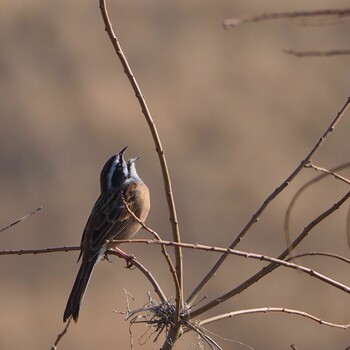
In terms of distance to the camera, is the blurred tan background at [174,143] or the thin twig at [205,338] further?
the blurred tan background at [174,143]

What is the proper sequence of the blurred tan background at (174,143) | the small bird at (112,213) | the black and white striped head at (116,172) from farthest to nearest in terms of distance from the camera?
the blurred tan background at (174,143) < the black and white striped head at (116,172) < the small bird at (112,213)

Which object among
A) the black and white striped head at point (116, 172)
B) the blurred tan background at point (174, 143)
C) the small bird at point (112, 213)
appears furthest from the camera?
the blurred tan background at point (174, 143)

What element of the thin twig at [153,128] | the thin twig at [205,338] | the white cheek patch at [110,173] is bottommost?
the white cheek patch at [110,173]

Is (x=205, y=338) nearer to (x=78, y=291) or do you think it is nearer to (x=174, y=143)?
(x=78, y=291)

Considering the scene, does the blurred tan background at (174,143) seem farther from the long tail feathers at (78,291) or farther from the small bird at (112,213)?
the long tail feathers at (78,291)

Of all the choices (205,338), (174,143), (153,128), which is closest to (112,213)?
(153,128)

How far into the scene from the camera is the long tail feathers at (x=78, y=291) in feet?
20.7

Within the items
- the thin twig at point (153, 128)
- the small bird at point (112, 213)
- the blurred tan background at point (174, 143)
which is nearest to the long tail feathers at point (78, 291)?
the small bird at point (112, 213)

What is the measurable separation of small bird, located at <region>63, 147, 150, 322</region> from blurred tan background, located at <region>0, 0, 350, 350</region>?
8383 mm

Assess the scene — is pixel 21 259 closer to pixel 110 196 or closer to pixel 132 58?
pixel 132 58

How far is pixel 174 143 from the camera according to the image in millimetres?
22234

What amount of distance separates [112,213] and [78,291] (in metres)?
1.11

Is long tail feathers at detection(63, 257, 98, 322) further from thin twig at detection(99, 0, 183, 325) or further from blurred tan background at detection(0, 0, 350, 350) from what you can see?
blurred tan background at detection(0, 0, 350, 350)

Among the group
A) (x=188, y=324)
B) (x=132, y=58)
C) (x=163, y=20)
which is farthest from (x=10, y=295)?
(x=188, y=324)
